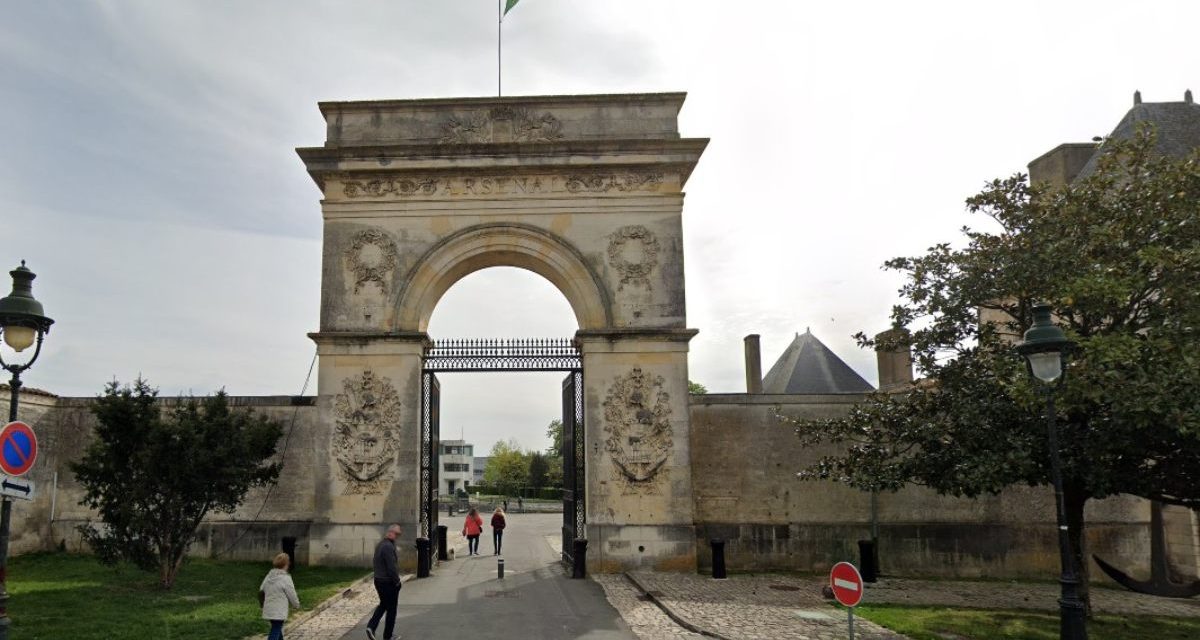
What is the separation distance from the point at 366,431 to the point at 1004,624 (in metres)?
10.7

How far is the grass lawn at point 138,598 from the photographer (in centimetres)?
862

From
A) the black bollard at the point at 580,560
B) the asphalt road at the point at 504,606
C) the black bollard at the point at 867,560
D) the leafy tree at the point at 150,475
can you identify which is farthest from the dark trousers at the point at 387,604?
the black bollard at the point at 867,560

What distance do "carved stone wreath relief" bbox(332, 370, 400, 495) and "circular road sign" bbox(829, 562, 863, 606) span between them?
366 inches

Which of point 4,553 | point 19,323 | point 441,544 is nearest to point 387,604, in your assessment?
point 4,553

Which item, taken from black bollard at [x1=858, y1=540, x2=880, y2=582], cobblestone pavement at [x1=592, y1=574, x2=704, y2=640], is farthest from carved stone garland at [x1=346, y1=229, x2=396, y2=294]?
black bollard at [x1=858, y1=540, x2=880, y2=582]

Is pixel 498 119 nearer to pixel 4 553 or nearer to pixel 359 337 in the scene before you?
pixel 359 337

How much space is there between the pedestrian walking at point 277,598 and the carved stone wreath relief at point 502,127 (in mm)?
9714

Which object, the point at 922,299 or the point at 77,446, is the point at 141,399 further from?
the point at 922,299

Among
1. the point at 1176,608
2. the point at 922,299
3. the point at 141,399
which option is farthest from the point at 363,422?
the point at 1176,608

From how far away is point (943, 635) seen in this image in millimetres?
9234

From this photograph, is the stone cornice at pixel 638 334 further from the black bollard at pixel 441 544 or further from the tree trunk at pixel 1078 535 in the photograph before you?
the tree trunk at pixel 1078 535

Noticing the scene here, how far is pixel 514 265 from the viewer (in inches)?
624

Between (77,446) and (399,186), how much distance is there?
807 cm

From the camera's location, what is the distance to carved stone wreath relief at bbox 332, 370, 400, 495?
14305 mm
